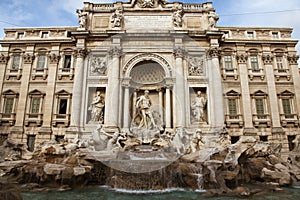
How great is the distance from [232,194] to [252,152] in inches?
203

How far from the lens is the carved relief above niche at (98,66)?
734 inches

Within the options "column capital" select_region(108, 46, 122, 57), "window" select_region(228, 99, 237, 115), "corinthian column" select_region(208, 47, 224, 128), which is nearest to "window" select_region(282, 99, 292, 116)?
"window" select_region(228, 99, 237, 115)

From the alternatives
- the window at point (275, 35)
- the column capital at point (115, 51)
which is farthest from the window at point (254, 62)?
the column capital at point (115, 51)

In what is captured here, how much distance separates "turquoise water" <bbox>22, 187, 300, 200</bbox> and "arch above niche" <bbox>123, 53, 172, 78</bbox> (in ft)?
34.3

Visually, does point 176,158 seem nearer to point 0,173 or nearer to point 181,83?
point 181,83

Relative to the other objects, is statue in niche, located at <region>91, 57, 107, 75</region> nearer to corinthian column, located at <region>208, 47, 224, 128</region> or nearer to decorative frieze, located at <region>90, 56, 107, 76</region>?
decorative frieze, located at <region>90, 56, 107, 76</region>

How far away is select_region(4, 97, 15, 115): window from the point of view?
61.8ft

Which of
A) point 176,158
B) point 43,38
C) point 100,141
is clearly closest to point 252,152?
point 176,158

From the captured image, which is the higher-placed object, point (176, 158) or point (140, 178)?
point (176, 158)

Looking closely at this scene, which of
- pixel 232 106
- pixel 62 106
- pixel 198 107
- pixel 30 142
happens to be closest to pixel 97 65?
pixel 62 106

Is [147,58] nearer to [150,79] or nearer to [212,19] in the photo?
[150,79]

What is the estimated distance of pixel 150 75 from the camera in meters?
19.7

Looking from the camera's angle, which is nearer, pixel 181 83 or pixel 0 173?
pixel 0 173

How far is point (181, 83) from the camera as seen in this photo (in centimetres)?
1781
